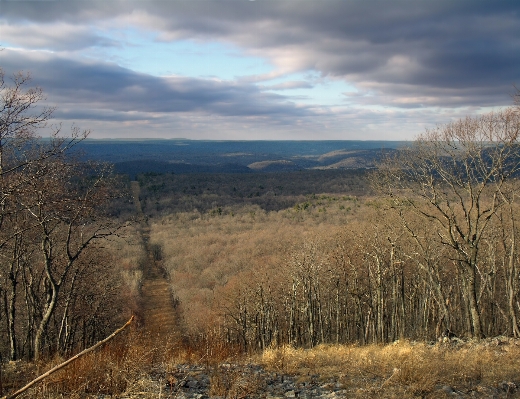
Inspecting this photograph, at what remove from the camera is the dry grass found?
6.29 metres

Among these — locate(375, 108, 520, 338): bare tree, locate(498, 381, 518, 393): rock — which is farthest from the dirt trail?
locate(498, 381, 518, 393): rock

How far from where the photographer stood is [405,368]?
679 centimetres

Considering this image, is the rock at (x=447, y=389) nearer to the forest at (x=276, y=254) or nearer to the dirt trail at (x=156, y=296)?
the forest at (x=276, y=254)

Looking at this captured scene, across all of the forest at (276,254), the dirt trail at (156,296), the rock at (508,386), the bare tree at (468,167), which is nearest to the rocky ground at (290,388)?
the rock at (508,386)

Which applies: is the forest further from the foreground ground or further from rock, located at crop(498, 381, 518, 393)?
rock, located at crop(498, 381, 518, 393)

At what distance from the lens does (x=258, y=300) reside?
95.1 ft

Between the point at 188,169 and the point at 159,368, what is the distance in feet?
450

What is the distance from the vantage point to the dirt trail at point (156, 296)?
1505 inches

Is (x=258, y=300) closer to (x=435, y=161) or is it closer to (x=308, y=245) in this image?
(x=308, y=245)

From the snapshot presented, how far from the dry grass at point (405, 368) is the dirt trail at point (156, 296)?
961 inches

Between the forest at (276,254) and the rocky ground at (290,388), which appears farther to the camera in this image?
the forest at (276,254)

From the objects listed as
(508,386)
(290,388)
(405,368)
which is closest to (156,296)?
(290,388)

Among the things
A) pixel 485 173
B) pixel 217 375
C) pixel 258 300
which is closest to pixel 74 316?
pixel 258 300

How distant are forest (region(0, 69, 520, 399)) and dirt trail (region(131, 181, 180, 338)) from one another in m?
0.85
